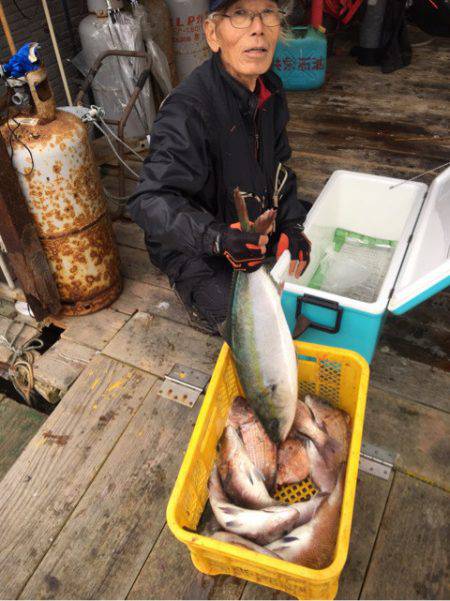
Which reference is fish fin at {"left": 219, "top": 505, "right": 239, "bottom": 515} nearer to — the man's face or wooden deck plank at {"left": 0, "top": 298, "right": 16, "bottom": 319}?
the man's face

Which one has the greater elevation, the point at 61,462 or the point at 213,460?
the point at 213,460

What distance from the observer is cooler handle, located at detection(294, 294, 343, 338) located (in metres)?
2.05

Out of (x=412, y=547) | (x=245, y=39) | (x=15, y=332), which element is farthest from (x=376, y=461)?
(x=15, y=332)

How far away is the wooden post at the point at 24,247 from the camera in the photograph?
235 cm

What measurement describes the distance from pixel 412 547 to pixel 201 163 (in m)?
1.89

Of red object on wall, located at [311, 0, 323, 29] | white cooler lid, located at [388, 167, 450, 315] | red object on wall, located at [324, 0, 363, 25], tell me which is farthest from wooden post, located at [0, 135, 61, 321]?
red object on wall, located at [324, 0, 363, 25]

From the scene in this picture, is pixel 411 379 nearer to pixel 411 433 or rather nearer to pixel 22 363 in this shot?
pixel 411 433

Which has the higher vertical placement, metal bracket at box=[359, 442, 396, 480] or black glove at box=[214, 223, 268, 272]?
black glove at box=[214, 223, 268, 272]

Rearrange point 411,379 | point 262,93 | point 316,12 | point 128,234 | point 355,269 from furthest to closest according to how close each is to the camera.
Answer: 1. point 316,12
2. point 128,234
3. point 355,269
4. point 411,379
5. point 262,93

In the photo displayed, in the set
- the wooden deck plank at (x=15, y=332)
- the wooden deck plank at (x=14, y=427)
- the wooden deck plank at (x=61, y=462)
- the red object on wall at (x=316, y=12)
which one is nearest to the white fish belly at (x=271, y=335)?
the wooden deck plank at (x=61, y=462)

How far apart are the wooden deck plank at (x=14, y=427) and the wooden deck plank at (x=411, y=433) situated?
1.94m

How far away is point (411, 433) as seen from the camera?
7.19 ft

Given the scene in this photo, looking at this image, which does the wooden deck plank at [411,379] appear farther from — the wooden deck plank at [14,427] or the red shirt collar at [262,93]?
the wooden deck plank at [14,427]

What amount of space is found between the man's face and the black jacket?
0.29ft
